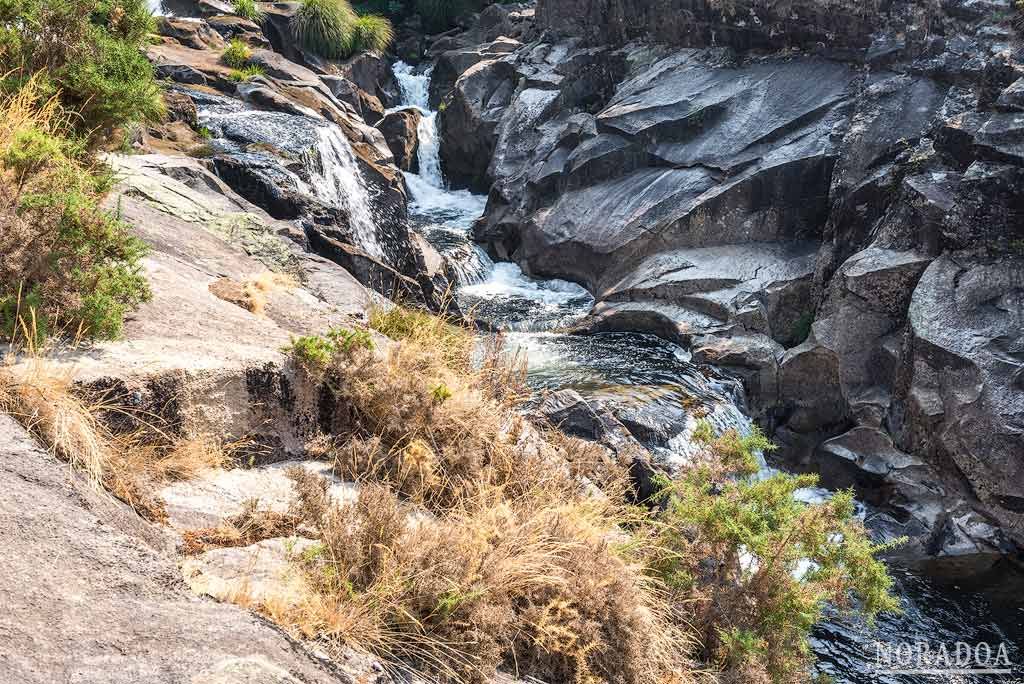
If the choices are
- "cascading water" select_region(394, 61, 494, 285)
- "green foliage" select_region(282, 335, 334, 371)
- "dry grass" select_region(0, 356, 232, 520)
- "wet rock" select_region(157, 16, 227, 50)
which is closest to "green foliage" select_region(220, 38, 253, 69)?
"wet rock" select_region(157, 16, 227, 50)

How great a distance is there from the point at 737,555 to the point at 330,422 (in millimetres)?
2903

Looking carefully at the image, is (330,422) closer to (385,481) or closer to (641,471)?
(385,481)

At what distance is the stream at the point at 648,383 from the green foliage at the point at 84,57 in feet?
13.9

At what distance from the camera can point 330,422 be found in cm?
562

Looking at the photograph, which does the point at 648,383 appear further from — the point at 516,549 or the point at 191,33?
the point at 191,33

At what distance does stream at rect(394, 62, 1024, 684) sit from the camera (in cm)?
830

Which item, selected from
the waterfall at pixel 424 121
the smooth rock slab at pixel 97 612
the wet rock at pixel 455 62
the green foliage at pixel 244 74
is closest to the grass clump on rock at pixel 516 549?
the smooth rock slab at pixel 97 612

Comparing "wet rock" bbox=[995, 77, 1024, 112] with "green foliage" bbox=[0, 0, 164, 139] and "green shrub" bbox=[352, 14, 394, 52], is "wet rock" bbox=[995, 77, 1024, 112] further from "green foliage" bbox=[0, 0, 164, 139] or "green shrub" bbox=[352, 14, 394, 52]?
"green shrub" bbox=[352, 14, 394, 52]

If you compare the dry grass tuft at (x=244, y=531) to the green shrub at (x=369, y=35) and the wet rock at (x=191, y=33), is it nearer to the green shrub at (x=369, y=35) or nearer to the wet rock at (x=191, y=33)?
the wet rock at (x=191, y=33)

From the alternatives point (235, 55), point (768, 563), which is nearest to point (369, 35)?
point (235, 55)

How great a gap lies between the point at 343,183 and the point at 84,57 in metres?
6.26

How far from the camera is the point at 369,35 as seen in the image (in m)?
26.6

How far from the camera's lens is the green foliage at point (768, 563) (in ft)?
18.8

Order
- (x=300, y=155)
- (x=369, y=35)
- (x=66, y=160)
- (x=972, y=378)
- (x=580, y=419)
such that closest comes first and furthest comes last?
1. (x=66, y=160)
2. (x=580, y=419)
3. (x=972, y=378)
4. (x=300, y=155)
5. (x=369, y=35)
